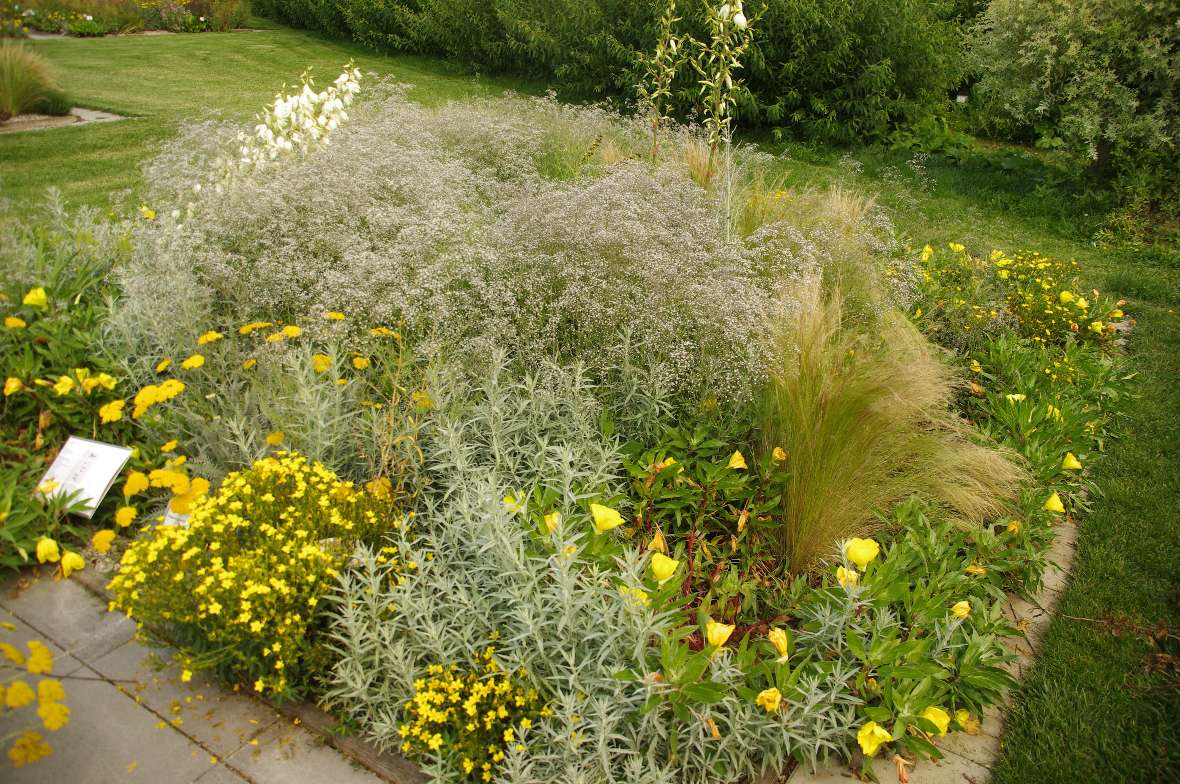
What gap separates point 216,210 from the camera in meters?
4.13

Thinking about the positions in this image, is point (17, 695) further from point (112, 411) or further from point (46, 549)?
point (112, 411)

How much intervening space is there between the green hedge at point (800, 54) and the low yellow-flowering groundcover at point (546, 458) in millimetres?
4486

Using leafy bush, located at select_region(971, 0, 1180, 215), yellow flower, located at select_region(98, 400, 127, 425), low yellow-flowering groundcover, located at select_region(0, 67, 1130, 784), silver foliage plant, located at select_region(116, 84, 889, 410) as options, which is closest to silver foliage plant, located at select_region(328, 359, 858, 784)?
low yellow-flowering groundcover, located at select_region(0, 67, 1130, 784)

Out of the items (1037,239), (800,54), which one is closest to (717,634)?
(1037,239)

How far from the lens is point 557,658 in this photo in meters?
2.21

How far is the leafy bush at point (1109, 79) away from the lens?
6.55 metres

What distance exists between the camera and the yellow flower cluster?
6.61 ft

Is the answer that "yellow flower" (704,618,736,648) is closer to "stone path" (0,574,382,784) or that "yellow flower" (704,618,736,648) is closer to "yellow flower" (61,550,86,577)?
"stone path" (0,574,382,784)

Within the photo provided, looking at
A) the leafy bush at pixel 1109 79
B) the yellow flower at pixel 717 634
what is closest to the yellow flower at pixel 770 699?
the yellow flower at pixel 717 634

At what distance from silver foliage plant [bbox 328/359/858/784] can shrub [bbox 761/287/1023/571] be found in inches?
21.4

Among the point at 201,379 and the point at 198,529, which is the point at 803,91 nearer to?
the point at 201,379

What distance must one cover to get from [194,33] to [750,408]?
1535 centimetres

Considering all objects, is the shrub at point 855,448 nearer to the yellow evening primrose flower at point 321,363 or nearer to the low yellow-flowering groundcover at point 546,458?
the low yellow-flowering groundcover at point 546,458

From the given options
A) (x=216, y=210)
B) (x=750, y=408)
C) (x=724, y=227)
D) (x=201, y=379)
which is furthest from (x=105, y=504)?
(x=724, y=227)
